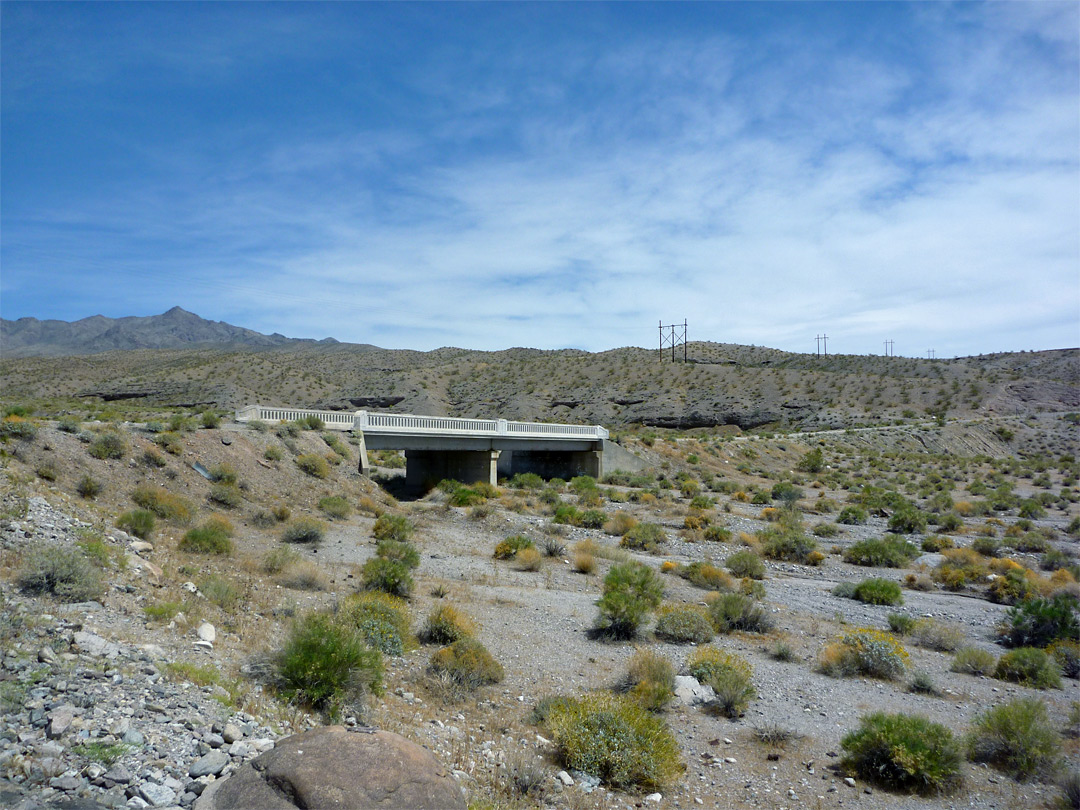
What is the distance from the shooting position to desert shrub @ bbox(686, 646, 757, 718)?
955cm

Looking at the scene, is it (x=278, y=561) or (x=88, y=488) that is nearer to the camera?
(x=278, y=561)

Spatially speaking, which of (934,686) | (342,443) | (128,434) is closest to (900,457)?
(342,443)

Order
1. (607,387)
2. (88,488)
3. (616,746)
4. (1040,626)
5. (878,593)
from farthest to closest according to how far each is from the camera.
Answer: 1. (607,387)
2. (88,488)
3. (878,593)
4. (1040,626)
5. (616,746)

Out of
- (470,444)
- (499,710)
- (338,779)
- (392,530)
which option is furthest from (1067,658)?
(470,444)

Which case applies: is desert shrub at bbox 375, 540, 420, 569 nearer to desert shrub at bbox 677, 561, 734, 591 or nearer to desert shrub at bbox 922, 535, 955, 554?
desert shrub at bbox 677, 561, 734, 591

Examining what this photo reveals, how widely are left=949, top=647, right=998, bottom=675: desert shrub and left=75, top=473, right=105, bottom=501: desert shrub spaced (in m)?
20.0

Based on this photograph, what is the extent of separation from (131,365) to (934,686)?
121 meters

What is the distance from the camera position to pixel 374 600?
11789mm

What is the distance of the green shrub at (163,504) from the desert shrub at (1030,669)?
18.1 meters

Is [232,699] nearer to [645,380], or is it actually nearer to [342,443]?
[342,443]

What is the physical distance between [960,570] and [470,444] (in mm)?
23260

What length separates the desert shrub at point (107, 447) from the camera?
20.6 m

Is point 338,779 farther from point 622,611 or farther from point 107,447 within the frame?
point 107,447

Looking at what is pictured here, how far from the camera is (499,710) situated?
9.00 m
